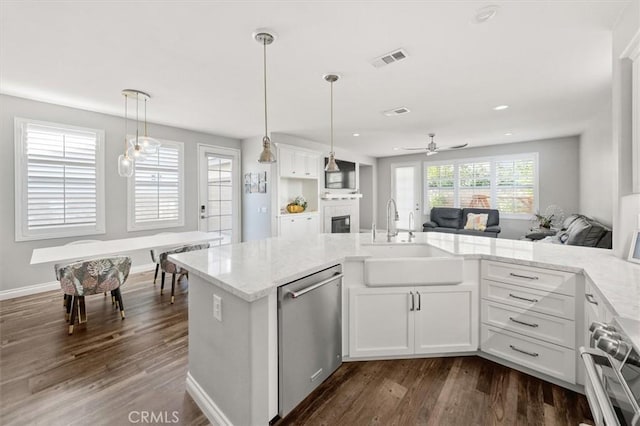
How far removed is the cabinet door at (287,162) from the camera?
5.42 m

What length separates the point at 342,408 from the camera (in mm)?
1682

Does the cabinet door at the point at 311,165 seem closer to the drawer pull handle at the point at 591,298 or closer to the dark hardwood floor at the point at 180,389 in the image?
the dark hardwood floor at the point at 180,389

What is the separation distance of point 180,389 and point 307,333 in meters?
0.99

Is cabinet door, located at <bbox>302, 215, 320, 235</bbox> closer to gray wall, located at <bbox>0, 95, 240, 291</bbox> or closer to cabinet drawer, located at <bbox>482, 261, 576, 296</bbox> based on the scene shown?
gray wall, located at <bbox>0, 95, 240, 291</bbox>

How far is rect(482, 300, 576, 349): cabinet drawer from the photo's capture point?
178 cm

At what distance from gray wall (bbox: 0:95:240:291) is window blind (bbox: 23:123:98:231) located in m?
0.15

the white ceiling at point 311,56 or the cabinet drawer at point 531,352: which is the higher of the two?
the white ceiling at point 311,56

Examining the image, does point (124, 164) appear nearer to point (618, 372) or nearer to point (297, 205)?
point (297, 205)

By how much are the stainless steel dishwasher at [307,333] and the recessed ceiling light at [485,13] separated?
6.60 ft

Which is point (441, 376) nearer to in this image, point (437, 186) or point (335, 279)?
point (335, 279)

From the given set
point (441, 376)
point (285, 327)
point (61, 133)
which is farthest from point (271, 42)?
point (61, 133)

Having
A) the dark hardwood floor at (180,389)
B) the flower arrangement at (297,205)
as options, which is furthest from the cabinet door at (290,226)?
the dark hardwood floor at (180,389)

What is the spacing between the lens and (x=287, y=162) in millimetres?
5547

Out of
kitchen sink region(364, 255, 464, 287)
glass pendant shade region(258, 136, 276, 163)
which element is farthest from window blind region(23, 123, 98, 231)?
kitchen sink region(364, 255, 464, 287)
